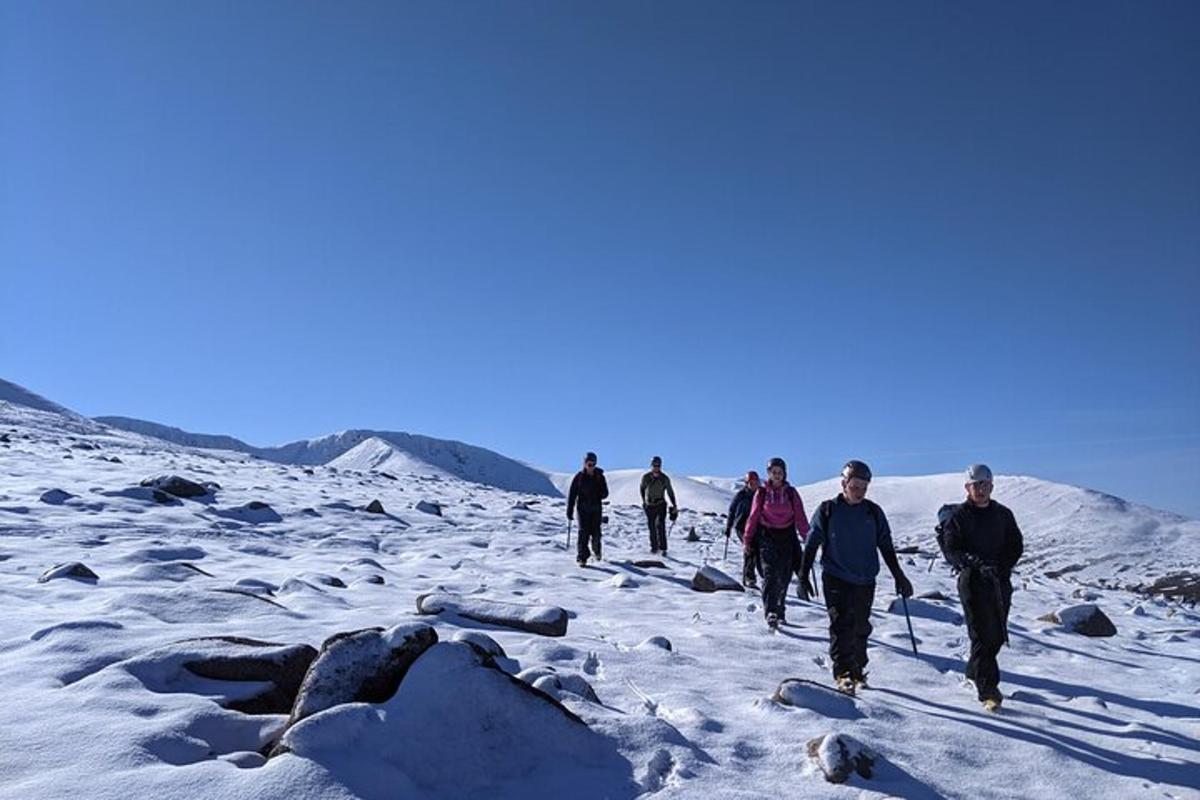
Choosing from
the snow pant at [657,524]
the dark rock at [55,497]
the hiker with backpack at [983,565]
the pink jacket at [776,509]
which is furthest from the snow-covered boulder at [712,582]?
the dark rock at [55,497]

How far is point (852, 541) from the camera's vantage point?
738cm

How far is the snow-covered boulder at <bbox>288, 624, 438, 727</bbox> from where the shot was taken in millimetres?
4348

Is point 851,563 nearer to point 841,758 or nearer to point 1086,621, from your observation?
point 841,758

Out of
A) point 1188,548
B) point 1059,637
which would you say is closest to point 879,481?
point 1188,548

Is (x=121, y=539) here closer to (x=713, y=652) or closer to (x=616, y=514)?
(x=713, y=652)

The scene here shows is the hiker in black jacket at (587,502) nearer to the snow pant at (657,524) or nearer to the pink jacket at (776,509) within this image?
→ the snow pant at (657,524)

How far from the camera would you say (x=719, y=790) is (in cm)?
436

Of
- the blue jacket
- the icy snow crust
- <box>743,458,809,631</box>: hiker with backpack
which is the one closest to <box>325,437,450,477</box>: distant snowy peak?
the icy snow crust

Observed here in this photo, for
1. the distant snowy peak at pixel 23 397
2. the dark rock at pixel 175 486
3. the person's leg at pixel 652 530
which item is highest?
the distant snowy peak at pixel 23 397

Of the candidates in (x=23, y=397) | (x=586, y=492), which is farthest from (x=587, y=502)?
(x=23, y=397)

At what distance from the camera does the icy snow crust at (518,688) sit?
3963 mm

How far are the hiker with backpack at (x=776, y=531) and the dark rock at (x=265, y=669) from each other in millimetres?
6396

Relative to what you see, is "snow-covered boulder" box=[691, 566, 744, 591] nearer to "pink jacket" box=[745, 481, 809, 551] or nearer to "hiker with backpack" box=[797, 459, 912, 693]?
"pink jacket" box=[745, 481, 809, 551]

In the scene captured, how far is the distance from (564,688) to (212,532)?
401 inches
